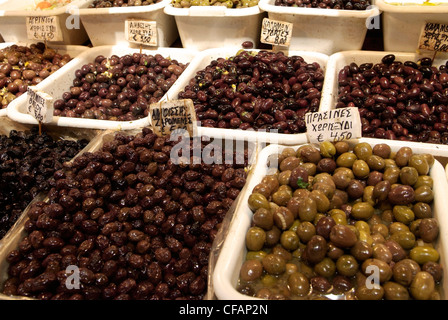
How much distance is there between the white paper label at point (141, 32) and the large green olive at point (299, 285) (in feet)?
8.16

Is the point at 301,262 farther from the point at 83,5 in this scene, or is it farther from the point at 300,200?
the point at 83,5

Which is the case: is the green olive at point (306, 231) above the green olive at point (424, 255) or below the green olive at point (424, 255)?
above

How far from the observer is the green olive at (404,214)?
169cm

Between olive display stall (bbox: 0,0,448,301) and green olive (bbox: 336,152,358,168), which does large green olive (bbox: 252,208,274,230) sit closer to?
olive display stall (bbox: 0,0,448,301)

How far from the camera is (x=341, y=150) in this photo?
6.46ft

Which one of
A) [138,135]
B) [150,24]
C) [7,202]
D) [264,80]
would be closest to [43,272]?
[7,202]

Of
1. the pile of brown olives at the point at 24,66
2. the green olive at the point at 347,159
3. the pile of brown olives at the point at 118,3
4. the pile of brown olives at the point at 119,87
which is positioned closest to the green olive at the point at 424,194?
the green olive at the point at 347,159

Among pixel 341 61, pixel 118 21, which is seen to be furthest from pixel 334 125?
pixel 118 21

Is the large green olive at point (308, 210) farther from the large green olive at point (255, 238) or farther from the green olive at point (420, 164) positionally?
the green olive at point (420, 164)

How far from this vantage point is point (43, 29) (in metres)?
3.38

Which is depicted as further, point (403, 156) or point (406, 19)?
point (406, 19)

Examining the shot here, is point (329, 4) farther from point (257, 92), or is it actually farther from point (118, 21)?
point (118, 21)

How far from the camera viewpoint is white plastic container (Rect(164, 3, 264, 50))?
9.86 ft

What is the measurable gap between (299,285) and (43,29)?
322 centimetres
